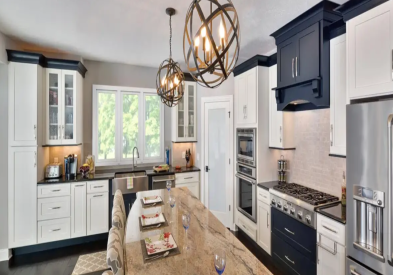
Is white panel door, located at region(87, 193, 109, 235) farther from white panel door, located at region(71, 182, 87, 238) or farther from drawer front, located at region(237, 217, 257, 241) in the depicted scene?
drawer front, located at region(237, 217, 257, 241)

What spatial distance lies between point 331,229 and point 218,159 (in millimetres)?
2217

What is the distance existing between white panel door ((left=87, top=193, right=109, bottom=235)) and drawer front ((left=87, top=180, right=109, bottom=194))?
66 mm

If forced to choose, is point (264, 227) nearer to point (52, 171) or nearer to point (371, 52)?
point (371, 52)

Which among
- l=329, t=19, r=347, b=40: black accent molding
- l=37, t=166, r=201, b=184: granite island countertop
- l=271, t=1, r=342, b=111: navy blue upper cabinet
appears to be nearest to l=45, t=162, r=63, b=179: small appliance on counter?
l=37, t=166, r=201, b=184: granite island countertop

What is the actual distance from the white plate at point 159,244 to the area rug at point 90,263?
5.27 ft

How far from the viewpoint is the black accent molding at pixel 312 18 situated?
2127mm

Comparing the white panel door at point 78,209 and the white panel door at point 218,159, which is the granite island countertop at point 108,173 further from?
the white panel door at point 218,159

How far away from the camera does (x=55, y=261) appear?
9.43 feet

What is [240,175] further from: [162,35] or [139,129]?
[162,35]

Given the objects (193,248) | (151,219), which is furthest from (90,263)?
(193,248)

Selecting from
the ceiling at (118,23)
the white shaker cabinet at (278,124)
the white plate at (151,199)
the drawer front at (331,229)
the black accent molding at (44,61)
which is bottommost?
the drawer front at (331,229)

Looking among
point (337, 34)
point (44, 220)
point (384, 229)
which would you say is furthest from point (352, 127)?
point (44, 220)

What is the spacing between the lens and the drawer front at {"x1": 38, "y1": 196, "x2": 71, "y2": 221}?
311 centimetres

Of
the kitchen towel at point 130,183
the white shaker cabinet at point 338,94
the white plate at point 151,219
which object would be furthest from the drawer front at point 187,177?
the white shaker cabinet at point 338,94
